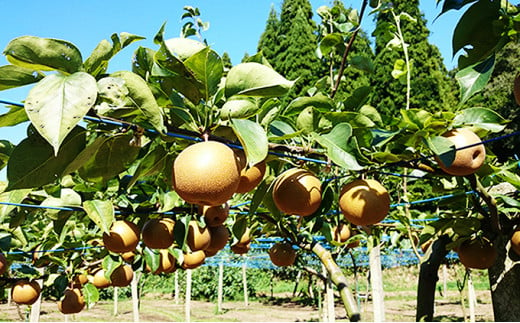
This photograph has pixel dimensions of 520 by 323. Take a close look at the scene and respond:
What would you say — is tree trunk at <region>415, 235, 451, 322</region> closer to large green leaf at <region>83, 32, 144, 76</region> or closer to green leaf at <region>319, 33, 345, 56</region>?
green leaf at <region>319, 33, 345, 56</region>

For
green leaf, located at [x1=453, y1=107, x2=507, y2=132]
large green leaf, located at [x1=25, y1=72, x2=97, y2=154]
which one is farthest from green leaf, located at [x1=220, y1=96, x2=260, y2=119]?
green leaf, located at [x1=453, y1=107, x2=507, y2=132]

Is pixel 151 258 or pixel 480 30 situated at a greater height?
pixel 480 30

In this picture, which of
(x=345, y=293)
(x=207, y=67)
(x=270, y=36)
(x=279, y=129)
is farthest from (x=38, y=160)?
(x=270, y=36)

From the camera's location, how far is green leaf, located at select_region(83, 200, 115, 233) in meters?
1.39

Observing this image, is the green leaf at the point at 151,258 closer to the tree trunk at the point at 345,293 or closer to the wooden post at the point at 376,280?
the tree trunk at the point at 345,293

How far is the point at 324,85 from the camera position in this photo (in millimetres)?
1522

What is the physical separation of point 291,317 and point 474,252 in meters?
9.76

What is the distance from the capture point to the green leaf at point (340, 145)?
36.8 inches

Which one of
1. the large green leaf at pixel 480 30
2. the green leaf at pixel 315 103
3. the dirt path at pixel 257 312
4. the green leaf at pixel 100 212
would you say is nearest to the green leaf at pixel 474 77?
the large green leaf at pixel 480 30

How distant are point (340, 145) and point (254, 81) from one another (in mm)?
239

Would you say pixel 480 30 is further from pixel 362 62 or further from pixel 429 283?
pixel 429 283

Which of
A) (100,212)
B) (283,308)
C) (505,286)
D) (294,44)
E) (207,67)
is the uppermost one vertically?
(294,44)

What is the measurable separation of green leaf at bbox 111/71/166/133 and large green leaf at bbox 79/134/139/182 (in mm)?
105

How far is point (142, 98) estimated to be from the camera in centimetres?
81
